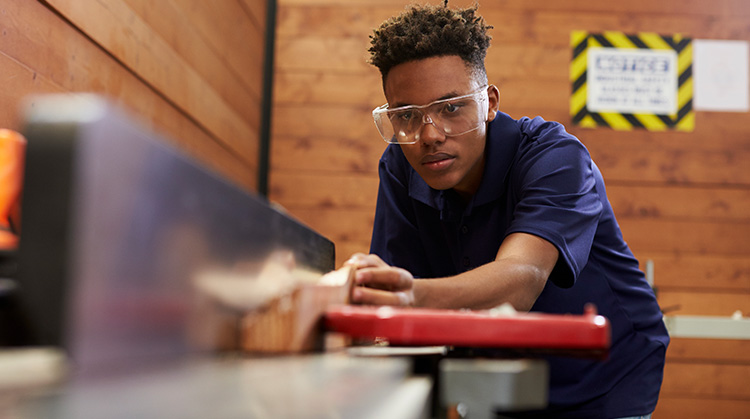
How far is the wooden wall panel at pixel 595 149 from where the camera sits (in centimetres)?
341

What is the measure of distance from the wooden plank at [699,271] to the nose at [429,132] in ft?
7.99

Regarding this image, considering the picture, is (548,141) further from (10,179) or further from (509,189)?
(10,179)

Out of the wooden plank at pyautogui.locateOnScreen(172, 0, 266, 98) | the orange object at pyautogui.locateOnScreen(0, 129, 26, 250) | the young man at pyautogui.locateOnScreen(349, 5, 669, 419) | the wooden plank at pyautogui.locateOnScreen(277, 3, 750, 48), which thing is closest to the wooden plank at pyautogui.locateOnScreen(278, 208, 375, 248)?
the wooden plank at pyautogui.locateOnScreen(172, 0, 266, 98)

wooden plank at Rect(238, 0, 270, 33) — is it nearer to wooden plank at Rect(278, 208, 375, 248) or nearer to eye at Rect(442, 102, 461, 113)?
wooden plank at Rect(278, 208, 375, 248)

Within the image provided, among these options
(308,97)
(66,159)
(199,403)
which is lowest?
(199,403)

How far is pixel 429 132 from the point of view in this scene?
1303mm

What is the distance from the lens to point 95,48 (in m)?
1.77

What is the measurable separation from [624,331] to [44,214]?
126 cm

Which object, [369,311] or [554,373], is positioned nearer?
[369,311]

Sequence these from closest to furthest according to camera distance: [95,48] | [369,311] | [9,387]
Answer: [9,387], [369,311], [95,48]

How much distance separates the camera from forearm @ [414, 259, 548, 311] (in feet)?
2.98

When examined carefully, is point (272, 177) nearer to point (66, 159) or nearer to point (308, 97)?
point (308, 97)

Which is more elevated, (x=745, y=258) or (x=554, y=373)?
(x=745, y=258)

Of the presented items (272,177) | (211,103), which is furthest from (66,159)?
(272,177)
